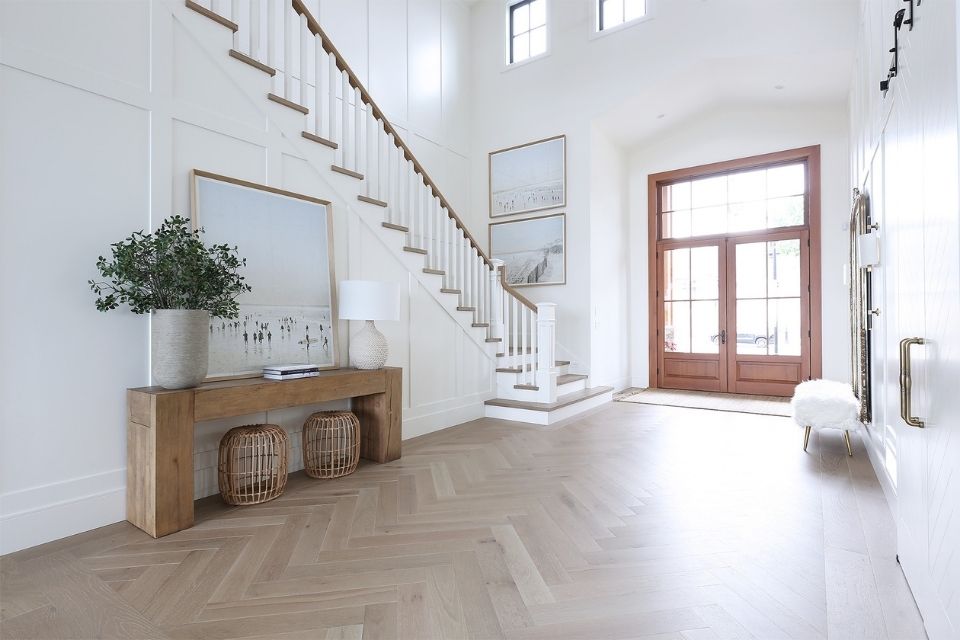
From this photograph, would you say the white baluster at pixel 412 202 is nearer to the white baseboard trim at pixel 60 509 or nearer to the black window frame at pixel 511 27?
the white baseboard trim at pixel 60 509

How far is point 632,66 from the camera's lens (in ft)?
19.8

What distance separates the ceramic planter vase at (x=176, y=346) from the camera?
2465mm

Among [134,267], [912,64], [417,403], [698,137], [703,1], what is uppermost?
[703,1]

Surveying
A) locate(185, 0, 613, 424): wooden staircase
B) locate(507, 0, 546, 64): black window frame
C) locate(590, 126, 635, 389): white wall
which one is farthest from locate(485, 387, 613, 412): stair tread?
locate(507, 0, 546, 64): black window frame

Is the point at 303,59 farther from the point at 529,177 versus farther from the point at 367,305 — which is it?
the point at 529,177

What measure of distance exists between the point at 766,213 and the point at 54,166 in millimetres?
7254

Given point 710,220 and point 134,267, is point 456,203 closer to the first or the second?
point 710,220

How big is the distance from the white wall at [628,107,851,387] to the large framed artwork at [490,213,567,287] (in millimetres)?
1584

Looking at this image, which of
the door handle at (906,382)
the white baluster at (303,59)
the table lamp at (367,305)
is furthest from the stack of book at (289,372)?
the door handle at (906,382)

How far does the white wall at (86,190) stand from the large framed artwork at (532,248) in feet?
12.6

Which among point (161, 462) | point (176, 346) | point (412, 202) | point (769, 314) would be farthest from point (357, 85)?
point (769, 314)

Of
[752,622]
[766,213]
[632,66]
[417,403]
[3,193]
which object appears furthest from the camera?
[766,213]

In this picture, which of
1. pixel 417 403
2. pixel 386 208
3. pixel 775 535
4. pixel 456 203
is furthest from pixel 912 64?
pixel 456 203

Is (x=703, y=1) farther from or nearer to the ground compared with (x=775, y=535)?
farther from the ground
